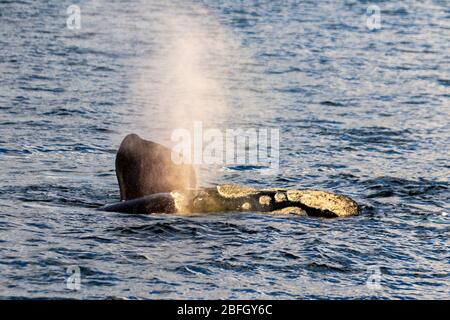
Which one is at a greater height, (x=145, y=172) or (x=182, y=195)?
(x=145, y=172)

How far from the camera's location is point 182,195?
18859 millimetres

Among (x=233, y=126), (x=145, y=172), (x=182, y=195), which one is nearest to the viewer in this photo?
(x=182, y=195)

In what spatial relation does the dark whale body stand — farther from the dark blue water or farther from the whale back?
the dark blue water

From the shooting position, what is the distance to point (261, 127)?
28703 millimetres

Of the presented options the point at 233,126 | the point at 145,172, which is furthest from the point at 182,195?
the point at 233,126

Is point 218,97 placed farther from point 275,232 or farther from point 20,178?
point 275,232

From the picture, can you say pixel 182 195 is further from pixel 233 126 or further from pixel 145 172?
pixel 233 126

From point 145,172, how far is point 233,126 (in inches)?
387

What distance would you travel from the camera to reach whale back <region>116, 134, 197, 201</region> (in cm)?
1912

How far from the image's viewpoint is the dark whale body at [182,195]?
18750mm

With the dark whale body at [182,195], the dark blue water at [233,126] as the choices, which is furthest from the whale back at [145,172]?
the dark blue water at [233,126]

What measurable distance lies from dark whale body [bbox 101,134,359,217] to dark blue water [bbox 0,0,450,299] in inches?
12.8

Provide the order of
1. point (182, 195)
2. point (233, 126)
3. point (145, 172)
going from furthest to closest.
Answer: point (233, 126)
point (145, 172)
point (182, 195)

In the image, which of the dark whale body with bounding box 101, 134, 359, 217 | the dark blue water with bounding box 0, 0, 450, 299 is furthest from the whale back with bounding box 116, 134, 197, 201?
the dark blue water with bounding box 0, 0, 450, 299
